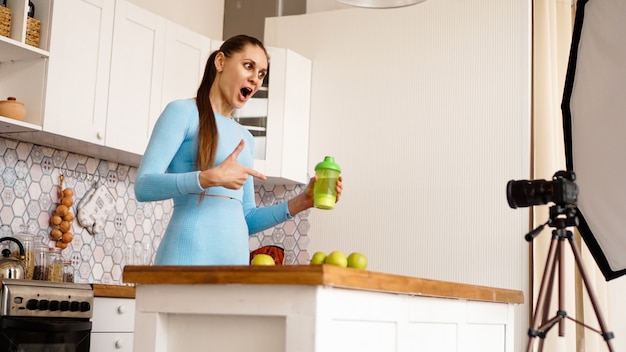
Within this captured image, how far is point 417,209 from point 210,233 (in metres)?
2.11

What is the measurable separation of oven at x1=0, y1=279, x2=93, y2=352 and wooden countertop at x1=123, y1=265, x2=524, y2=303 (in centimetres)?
131

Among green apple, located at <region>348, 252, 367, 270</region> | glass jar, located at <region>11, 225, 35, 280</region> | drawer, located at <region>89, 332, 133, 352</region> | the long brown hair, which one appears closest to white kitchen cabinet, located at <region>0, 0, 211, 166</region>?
glass jar, located at <region>11, 225, 35, 280</region>

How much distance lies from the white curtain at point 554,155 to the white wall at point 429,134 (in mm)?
59

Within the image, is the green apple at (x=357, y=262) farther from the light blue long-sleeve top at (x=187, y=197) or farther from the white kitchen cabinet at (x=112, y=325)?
the white kitchen cabinet at (x=112, y=325)

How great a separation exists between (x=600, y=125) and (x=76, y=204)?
2.31 meters

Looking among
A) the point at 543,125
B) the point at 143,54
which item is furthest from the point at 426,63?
the point at 143,54

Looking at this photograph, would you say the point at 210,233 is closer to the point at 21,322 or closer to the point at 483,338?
the point at 483,338

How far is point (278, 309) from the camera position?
5.58 ft

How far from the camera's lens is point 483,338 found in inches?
96.2

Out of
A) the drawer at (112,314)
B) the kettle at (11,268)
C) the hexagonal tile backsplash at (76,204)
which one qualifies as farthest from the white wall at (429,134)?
the kettle at (11,268)

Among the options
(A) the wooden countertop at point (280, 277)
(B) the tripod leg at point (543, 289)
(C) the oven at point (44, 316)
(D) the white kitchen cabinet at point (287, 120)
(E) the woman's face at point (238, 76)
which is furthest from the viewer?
(D) the white kitchen cabinet at point (287, 120)

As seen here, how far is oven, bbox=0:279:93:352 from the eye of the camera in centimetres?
300

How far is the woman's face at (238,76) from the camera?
239 cm

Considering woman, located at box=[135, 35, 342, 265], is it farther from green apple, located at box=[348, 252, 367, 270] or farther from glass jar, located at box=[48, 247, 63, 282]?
glass jar, located at box=[48, 247, 63, 282]
